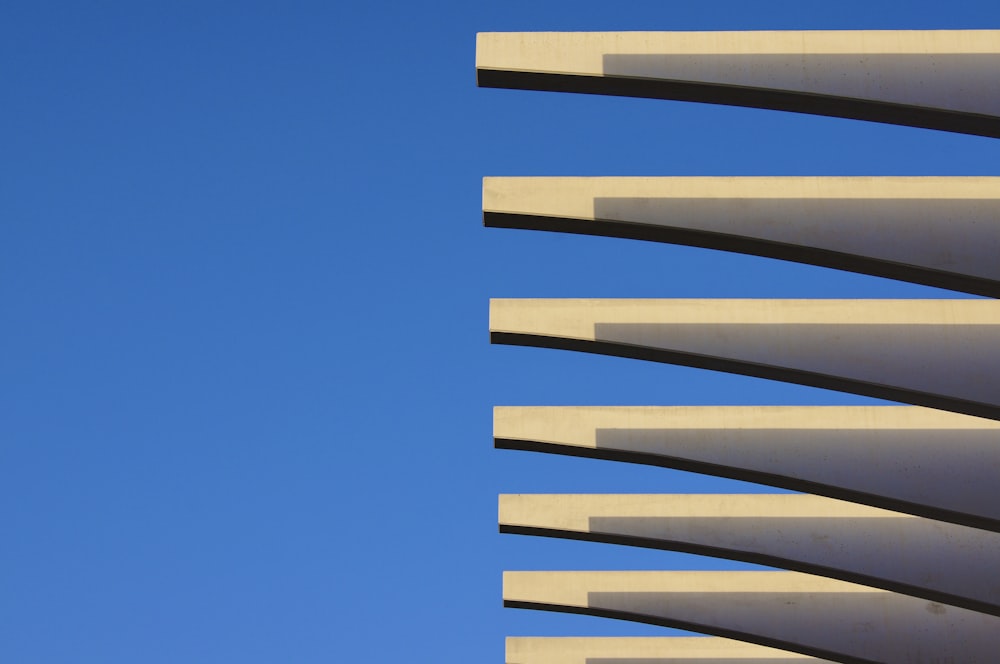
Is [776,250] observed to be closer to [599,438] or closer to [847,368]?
[847,368]

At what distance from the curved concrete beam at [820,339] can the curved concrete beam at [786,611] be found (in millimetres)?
6787

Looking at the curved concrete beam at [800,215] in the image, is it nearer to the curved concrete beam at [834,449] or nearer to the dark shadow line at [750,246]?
the dark shadow line at [750,246]

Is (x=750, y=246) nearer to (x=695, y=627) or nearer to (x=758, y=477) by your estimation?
(x=758, y=477)

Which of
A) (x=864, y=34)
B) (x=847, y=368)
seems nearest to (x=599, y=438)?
(x=847, y=368)

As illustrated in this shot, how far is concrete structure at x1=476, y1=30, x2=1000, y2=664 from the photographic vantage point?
40.4ft

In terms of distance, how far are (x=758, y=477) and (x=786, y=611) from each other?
505 centimetres

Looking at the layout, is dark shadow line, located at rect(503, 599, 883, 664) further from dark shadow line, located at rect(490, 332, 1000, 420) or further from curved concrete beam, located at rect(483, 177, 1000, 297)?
curved concrete beam, located at rect(483, 177, 1000, 297)

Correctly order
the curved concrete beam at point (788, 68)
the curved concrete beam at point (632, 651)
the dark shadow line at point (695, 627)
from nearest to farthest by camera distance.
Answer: the curved concrete beam at point (788, 68) → the dark shadow line at point (695, 627) → the curved concrete beam at point (632, 651)

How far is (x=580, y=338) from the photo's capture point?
15.4 m

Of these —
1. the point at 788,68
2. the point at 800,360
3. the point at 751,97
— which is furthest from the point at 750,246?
the point at 800,360

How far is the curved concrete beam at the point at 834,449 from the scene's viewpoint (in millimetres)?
15906

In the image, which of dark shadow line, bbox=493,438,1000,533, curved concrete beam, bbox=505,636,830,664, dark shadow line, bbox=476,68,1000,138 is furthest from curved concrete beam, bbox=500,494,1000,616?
dark shadow line, bbox=476,68,1000,138

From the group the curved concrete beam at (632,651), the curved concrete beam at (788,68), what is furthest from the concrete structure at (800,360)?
the curved concrete beam at (632,651)

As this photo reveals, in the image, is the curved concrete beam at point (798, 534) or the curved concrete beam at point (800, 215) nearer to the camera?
the curved concrete beam at point (800, 215)
